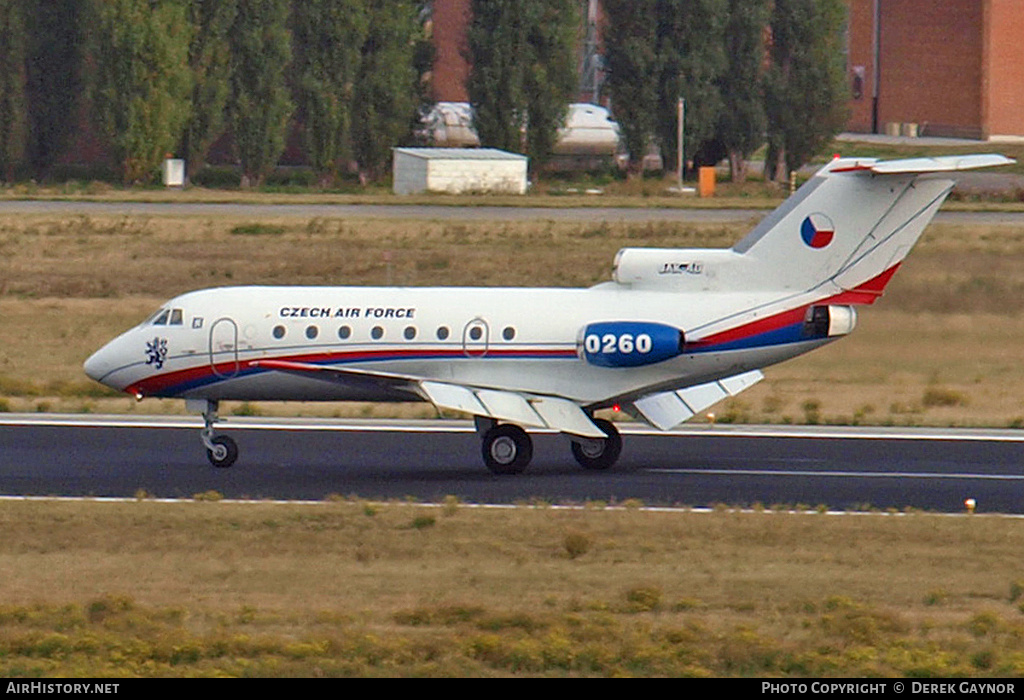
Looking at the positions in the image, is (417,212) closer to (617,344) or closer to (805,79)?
(805,79)

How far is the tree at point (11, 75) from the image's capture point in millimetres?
78062

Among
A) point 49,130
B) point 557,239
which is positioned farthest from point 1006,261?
point 49,130

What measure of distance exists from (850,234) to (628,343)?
3297 millimetres

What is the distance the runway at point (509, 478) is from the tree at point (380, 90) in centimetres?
4932

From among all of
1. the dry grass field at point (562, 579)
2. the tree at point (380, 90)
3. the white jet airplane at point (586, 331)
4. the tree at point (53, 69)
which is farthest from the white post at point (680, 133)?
the white jet airplane at point (586, 331)

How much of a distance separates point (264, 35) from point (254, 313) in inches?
2107

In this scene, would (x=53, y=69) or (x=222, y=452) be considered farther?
(x=53, y=69)

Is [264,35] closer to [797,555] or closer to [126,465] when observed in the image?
[126,465]

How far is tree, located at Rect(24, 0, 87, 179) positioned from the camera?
79750mm

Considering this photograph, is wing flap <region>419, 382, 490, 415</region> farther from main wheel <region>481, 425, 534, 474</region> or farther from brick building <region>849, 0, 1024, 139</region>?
brick building <region>849, 0, 1024, 139</region>

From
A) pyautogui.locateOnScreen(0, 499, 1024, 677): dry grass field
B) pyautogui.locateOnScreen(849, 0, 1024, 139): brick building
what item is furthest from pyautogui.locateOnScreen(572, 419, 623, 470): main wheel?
pyautogui.locateOnScreen(849, 0, 1024, 139): brick building

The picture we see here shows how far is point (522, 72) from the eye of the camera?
262 feet

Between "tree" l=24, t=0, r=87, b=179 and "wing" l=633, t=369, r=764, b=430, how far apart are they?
59154mm

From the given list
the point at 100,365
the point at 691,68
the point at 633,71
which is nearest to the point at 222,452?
the point at 100,365
